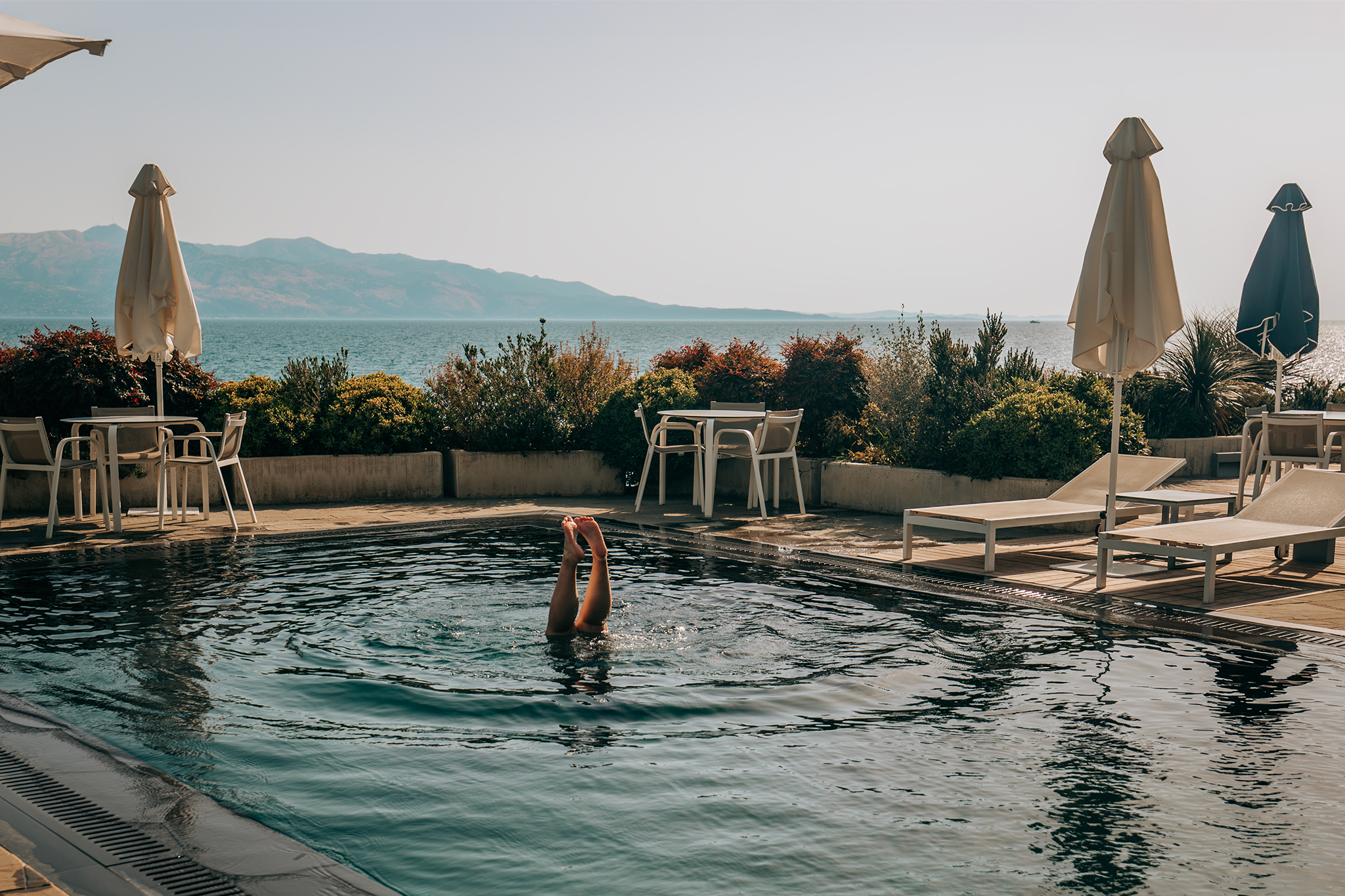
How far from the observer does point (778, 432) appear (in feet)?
32.6

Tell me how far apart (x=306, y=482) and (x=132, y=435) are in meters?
1.87

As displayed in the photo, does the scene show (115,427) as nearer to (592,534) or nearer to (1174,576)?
(592,534)

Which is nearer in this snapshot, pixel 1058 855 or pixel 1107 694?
pixel 1058 855

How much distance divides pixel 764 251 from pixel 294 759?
8145cm

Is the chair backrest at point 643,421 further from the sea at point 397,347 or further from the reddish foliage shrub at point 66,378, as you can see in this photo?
the sea at point 397,347

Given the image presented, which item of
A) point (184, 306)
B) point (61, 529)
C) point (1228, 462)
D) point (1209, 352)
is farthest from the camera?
A: point (1209, 352)

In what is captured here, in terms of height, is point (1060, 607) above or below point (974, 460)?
below

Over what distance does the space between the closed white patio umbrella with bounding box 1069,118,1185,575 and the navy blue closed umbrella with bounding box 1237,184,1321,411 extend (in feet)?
13.1

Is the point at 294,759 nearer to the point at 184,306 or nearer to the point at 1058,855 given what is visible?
the point at 1058,855

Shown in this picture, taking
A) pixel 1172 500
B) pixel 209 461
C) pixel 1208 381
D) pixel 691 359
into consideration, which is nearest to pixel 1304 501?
pixel 1172 500

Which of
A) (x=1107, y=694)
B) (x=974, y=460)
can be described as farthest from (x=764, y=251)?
(x=1107, y=694)

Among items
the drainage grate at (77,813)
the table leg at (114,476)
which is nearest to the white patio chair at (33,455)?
the table leg at (114,476)

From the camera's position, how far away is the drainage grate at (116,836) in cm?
264

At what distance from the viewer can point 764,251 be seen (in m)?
83.1
